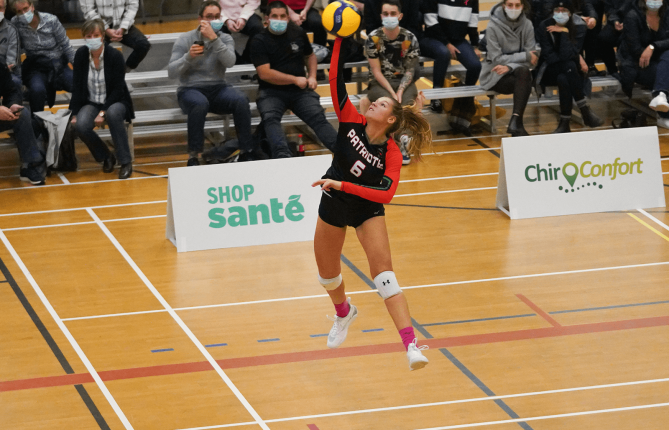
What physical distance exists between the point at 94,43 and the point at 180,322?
15.1 feet

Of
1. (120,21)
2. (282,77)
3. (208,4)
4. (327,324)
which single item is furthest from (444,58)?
(327,324)

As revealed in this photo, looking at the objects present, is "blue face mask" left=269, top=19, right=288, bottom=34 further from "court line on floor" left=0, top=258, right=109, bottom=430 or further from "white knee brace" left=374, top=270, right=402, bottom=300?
"white knee brace" left=374, top=270, right=402, bottom=300

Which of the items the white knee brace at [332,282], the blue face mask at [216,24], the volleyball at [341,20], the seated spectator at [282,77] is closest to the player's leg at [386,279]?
the white knee brace at [332,282]

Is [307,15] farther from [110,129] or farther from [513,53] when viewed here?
[110,129]

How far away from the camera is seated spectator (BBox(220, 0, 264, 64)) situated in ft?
39.6

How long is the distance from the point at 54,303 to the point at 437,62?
640cm

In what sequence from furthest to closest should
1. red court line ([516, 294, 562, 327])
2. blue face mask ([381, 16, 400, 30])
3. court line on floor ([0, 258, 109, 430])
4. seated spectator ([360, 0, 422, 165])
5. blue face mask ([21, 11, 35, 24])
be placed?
seated spectator ([360, 0, 422, 165]) < blue face mask ([381, 16, 400, 30]) < blue face mask ([21, 11, 35, 24]) < red court line ([516, 294, 562, 327]) < court line on floor ([0, 258, 109, 430])

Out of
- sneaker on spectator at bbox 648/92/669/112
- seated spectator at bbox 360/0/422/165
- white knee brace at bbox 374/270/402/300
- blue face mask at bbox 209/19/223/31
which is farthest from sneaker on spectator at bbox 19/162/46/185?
sneaker on spectator at bbox 648/92/669/112

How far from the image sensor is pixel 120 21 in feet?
39.6

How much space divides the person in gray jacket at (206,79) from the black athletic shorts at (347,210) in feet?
16.3

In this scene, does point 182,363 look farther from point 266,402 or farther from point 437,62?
point 437,62

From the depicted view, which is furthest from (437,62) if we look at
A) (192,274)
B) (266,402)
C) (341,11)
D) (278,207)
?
(266,402)

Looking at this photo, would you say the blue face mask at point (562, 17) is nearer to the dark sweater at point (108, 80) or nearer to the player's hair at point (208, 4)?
the player's hair at point (208, 4)

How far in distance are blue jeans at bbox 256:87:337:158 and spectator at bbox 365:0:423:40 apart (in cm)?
156
